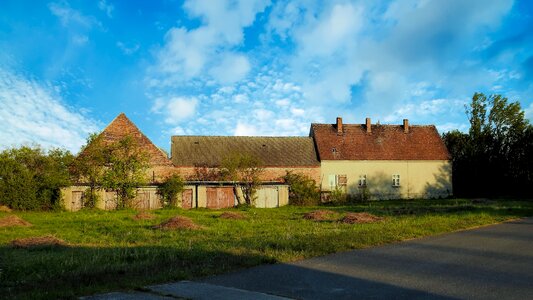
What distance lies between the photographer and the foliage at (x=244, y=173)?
38.2 metres

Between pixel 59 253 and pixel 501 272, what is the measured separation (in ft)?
33.6

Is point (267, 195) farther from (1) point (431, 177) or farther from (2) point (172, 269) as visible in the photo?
(2) point (172, 269)

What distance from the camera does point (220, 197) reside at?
126ft

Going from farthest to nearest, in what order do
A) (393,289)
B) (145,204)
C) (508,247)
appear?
(145,204)
(508,247)
(393,289)

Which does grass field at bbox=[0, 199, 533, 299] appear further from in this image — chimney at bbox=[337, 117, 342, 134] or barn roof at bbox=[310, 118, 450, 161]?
chimney at bbox=[337, 117, 342, 134]

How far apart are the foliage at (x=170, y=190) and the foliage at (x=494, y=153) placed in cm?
3157

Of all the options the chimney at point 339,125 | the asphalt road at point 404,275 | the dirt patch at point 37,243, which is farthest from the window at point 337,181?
the dirt patch at point 37,243

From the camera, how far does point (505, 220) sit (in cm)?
2109

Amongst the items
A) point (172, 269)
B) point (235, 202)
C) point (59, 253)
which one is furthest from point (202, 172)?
point (172, 269)

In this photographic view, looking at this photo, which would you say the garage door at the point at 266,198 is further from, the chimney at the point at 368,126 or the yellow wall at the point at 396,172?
the chimney at the point at 368,126

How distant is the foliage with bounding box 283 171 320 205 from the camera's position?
39.3 meters

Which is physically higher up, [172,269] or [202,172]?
[202,172]

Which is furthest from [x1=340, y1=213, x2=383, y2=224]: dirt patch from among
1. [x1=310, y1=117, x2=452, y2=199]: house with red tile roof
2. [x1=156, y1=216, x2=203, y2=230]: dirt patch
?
[x1=310, y1=117, x2=452, y2=199]: house with red tile roof

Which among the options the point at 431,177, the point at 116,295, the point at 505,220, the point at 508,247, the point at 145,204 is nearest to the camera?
the point at 116,295
